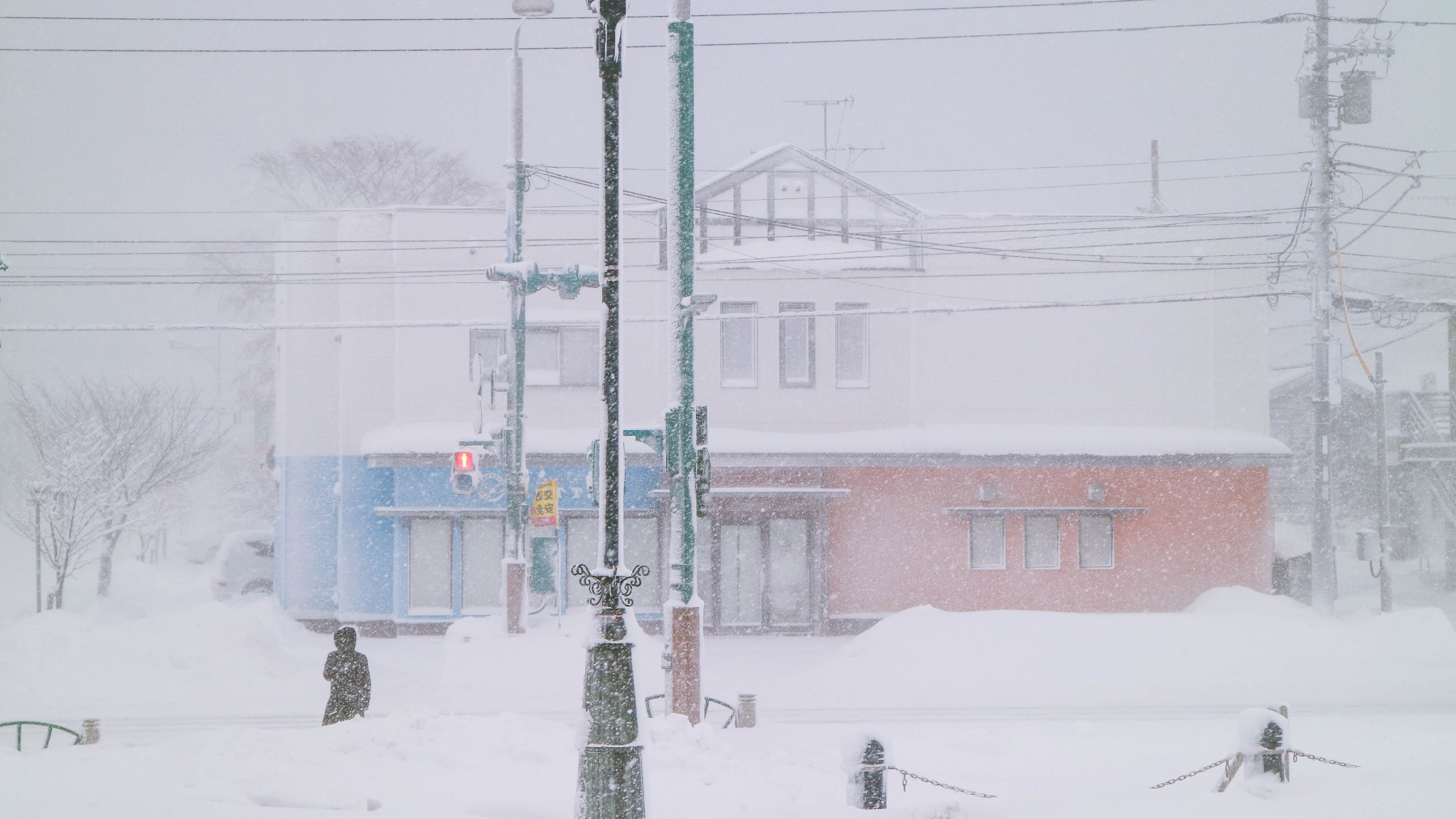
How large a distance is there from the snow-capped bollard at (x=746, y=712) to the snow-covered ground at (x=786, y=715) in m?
0.19

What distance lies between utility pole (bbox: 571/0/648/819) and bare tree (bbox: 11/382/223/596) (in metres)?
22.0

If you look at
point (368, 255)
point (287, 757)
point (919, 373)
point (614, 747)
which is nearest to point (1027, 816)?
point (614, 747)

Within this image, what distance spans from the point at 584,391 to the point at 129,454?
16.0 meters

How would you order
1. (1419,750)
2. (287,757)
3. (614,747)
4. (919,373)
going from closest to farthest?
(614,747)
(287,757)
(1419,750)
(919,373)

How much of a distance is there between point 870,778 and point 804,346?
52.6ft

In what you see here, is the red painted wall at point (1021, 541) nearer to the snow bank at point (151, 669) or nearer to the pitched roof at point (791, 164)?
the pitched roof at point (791, 164)

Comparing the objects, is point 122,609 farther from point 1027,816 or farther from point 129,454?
point 1027,816

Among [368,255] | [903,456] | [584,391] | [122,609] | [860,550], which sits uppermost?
[368,255]

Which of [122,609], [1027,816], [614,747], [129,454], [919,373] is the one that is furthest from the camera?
[129,454]

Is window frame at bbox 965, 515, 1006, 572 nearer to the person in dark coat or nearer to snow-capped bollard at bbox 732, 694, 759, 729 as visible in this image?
snow-capped bollard at bbox 732, 694, 759, 729

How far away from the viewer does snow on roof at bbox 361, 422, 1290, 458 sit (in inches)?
847

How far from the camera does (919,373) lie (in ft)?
75.7

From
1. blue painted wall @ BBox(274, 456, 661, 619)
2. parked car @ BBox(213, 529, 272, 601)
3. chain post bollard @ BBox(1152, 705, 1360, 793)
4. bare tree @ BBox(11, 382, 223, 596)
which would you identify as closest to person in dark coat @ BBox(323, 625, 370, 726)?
chain post bollard @ BBox(1152, 705, 1360, 793)

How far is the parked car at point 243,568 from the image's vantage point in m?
26.0
